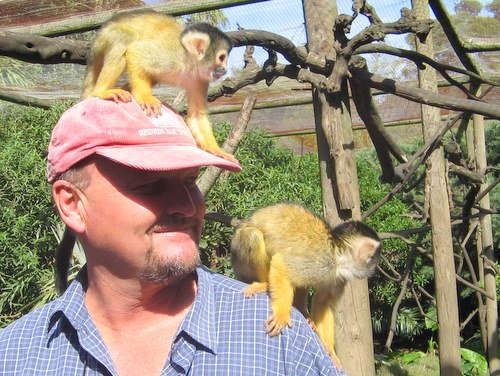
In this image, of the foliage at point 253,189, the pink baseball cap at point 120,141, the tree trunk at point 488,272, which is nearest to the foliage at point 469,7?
the tree trunk at point 488,272

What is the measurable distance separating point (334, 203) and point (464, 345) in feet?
19.4

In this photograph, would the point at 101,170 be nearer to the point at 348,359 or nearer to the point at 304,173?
the point at 348,359

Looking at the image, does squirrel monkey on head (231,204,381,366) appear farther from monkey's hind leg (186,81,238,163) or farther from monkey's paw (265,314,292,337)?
monkey's paw (265,314,292,337)

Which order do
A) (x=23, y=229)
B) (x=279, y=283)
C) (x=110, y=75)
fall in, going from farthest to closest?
(x=23, y=229), (x=279, y=283), (x=110, y=75)

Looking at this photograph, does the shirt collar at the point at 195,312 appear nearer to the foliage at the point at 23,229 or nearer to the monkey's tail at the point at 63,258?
the monkey's tail at the point at 63,258

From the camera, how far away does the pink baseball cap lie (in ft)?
4.59

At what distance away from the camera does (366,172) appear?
729cm

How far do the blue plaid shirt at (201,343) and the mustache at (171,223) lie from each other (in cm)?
15

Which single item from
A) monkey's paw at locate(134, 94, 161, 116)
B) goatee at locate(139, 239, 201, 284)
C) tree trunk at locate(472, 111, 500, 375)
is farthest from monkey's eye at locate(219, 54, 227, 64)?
tree trunk at locate(472, 111, 500, 375)

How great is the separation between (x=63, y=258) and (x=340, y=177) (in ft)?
3.52

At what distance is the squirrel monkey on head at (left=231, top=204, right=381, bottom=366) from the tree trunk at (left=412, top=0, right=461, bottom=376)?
1375 mm

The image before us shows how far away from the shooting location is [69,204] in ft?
4.96

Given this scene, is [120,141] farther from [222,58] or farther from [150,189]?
[222,58]

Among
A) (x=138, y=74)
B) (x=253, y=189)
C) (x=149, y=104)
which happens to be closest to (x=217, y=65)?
(x=138, y=74)
